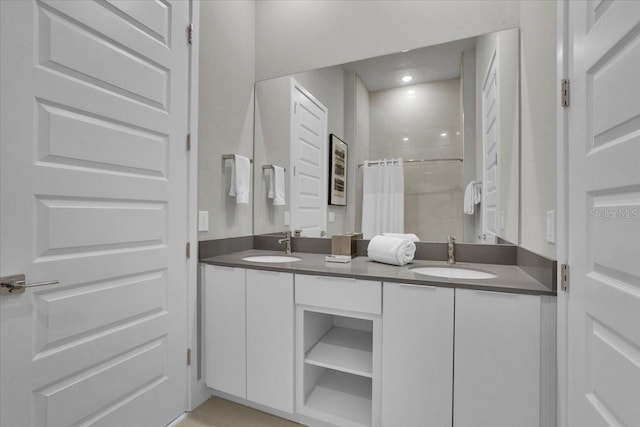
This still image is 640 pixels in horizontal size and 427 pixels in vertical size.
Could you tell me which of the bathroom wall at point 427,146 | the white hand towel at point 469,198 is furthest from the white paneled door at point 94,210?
the white hand towel at point 469,198

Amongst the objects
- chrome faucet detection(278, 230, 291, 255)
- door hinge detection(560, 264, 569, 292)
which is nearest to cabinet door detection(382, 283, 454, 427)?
door hinge detection(560, 264, 569, 292)

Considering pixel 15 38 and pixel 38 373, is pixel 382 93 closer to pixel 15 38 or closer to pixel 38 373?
pixel 15 38

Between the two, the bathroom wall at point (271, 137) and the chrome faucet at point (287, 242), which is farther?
the bathroom wall at point (271, 137)

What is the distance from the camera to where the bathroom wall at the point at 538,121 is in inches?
46.1

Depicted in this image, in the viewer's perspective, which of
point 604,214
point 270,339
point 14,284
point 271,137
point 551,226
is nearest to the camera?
point 604,214

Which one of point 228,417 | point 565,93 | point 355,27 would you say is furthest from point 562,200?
point 228,417

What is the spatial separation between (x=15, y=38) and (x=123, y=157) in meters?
0.51

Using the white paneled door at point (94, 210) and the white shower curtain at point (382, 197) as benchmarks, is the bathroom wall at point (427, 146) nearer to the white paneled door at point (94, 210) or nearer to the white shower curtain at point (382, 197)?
the white shower curtain at point (382, 197)

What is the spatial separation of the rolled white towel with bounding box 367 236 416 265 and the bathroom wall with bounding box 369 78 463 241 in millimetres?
213

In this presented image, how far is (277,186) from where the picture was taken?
89.1 inches

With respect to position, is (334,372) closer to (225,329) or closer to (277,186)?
(225,329)

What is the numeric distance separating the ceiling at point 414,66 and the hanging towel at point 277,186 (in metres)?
0.87

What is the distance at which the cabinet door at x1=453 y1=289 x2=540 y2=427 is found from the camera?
1.13m

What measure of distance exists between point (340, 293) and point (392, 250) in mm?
405
